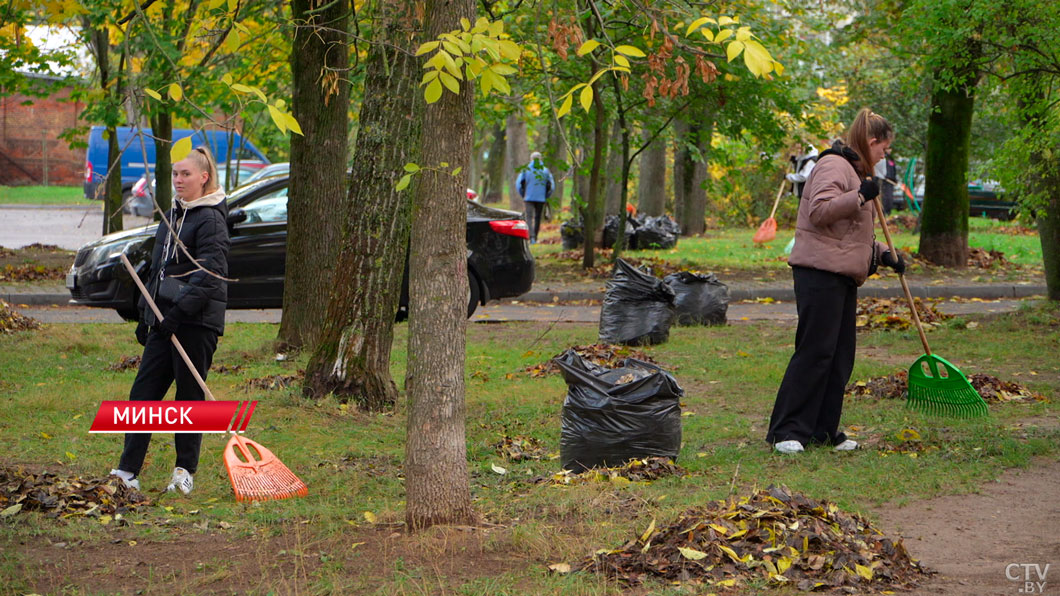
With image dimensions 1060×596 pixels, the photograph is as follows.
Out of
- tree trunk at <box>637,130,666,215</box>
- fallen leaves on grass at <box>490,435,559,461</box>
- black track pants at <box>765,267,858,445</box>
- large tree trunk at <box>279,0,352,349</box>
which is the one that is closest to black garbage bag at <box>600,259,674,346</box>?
large tree trunk at <box>279,0,352,349</box>

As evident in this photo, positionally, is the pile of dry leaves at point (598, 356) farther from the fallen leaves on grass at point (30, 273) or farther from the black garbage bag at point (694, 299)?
the fallen leaves on grass at point (30, 273)

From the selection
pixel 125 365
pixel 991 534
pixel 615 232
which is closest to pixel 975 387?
pixel 991 534

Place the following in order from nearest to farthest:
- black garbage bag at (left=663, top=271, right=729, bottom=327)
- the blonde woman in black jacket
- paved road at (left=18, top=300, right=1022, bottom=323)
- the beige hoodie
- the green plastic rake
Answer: the blonde woman in black jacket < the beige hoodie < the green plastic rake < black garbage bag at (left=663, top=271, right=729, bottom=327) < paved road at (left=18, top=300, right=1022, bottom=323)

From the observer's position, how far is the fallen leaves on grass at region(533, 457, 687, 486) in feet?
18.1

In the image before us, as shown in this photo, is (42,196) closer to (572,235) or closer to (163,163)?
(163,163)

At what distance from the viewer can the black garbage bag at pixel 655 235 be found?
781 inches

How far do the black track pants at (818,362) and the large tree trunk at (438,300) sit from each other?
246 cm

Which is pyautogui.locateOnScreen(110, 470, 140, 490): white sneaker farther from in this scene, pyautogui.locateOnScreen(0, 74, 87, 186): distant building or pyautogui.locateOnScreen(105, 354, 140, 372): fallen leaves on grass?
pyautogui.locateOnScreen(0, 74, 87, 186): distant building

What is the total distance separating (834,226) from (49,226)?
2481cm

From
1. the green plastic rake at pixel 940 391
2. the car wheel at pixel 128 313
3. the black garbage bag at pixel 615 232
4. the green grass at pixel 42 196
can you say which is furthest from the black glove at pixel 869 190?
the green grass at pixel 42 196

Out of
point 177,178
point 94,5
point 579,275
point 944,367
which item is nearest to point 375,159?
point 177,178

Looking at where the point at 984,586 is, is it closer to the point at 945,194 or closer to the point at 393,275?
the point at 393,275

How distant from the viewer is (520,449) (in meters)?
6.62

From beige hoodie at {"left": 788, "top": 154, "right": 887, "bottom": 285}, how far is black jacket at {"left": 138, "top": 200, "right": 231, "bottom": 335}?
3133mm
